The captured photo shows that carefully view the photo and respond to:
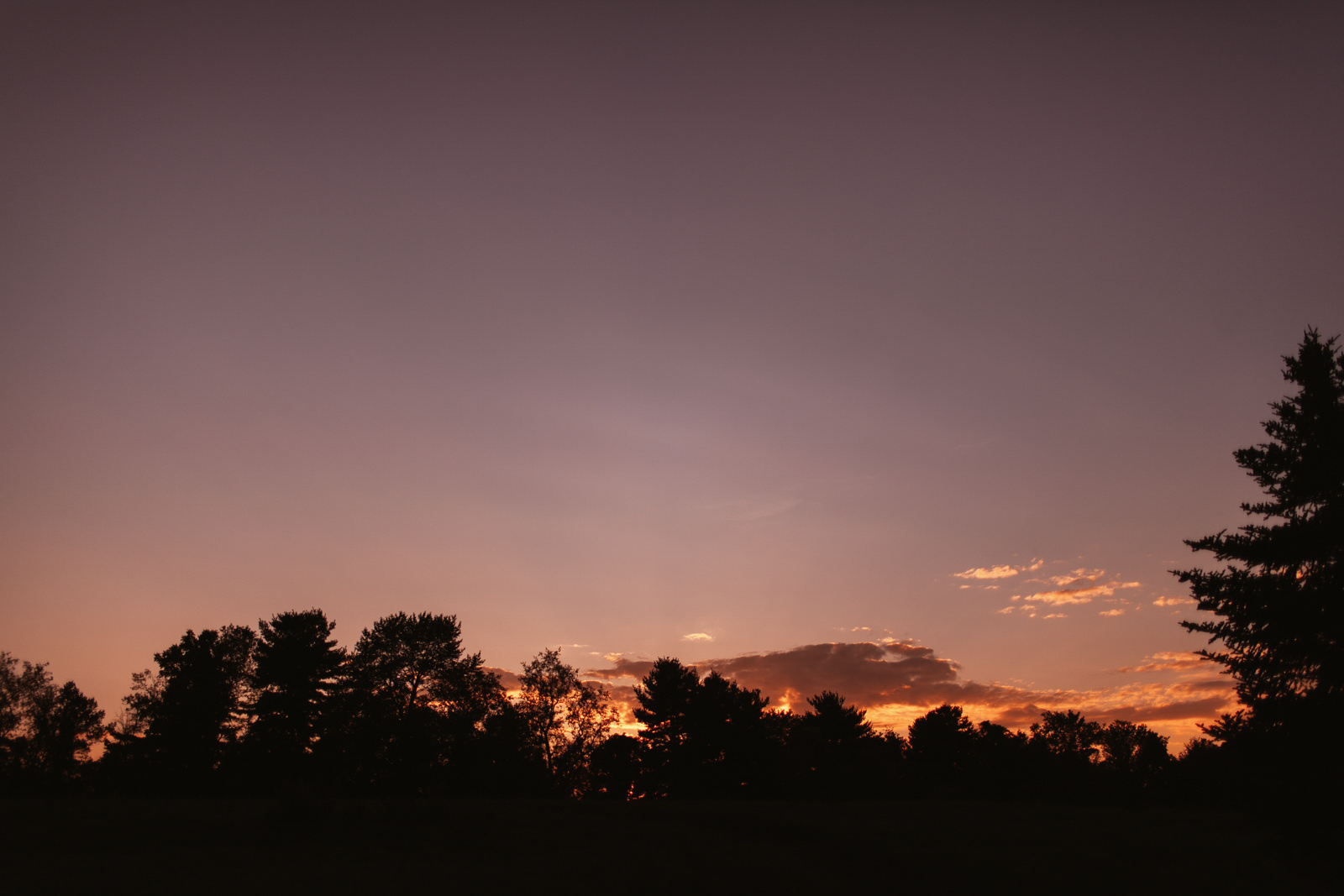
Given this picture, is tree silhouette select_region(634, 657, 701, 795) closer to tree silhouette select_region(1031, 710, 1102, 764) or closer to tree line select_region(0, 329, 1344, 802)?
tree line select_region(0, 329, 1344, 802)

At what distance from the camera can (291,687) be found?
5422 cm

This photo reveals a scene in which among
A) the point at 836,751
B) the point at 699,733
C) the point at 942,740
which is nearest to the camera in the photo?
the point at 699,733

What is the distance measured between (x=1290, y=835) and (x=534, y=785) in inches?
1995

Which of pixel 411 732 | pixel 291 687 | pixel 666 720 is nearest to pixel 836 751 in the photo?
pixel 666 720

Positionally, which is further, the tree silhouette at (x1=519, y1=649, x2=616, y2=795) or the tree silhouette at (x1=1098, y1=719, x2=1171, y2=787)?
Result: the tree silhouette at (x1=1098, y1=719, x2=1171, y2=787)

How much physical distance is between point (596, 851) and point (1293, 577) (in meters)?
25.0

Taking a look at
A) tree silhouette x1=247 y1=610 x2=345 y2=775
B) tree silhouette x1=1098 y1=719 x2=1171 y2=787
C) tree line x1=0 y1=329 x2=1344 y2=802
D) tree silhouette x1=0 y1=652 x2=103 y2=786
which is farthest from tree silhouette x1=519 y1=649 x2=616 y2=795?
tree silhouette x1=1098 y1=719 x2=1171 y2=787

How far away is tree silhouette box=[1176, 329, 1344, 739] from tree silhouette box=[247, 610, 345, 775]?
5673 centimetres

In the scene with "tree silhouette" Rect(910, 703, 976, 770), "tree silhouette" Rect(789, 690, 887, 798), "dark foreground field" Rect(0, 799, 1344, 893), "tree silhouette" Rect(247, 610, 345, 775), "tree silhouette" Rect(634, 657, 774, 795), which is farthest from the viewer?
"tree silhouette" Rect(910, 703, 976, 770)

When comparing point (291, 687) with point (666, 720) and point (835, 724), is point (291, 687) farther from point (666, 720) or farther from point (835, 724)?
point (835, 724)

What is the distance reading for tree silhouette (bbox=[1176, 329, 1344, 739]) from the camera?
66.2 ft

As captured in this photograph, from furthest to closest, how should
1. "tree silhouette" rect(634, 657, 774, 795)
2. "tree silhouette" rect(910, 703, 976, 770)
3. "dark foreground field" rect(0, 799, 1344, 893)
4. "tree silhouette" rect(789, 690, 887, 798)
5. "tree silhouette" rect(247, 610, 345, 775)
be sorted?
"tree silhouette" rect(910, 703, 976, 770), "tree silhouette" rect(789, 690, 887, 798), "tree silhouette" rect(634, 657, 774, 795), "tree silhouette" rect(247, 610, 345, 775), "dark foreground field" rect(0, 799, 1344, 893)

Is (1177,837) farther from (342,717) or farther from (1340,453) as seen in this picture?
(342,717)

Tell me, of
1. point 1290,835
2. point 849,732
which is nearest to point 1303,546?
point 1290,835
